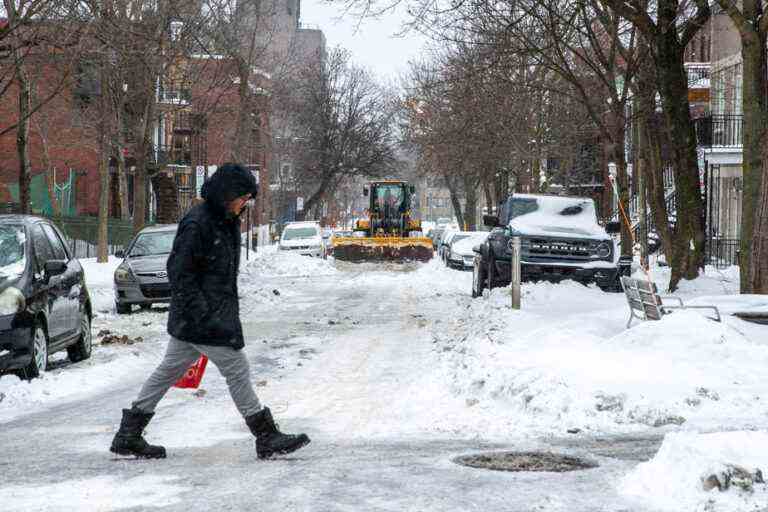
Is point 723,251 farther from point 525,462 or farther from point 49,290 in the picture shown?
point 525,462

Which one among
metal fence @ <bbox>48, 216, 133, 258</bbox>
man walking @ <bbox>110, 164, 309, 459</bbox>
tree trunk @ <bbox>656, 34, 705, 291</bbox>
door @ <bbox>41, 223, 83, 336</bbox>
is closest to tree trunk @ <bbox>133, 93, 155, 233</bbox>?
metal fence @ <bbox>48, 216, 133, 258</bbox>

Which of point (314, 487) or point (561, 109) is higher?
point (561, 109)

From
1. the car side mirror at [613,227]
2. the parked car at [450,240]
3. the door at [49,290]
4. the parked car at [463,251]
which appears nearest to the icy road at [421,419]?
the door at [49,290]

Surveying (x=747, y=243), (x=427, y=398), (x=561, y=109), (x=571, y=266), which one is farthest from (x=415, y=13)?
(x=561, y=109)

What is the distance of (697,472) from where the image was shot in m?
6.22

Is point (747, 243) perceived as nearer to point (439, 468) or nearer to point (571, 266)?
point (571, 266)

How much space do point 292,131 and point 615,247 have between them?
64.1 meters

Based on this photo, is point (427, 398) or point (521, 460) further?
point (427, 398)

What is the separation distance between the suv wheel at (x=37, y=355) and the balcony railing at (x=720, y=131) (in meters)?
31.3

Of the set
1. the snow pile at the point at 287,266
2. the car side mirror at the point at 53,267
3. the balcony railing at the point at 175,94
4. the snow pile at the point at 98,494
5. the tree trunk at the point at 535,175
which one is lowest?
the snow pile at the point at 287,266

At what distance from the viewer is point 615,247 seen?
23828 mm

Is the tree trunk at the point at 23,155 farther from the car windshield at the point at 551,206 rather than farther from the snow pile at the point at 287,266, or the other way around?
the snow pile at the point at 287,266

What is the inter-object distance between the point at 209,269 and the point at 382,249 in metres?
40.4

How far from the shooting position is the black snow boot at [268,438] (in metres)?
7.47
